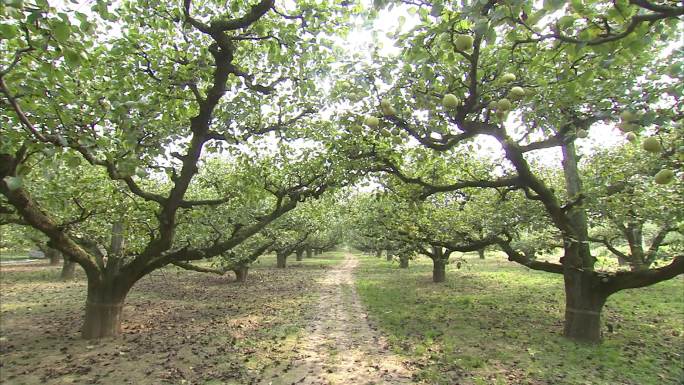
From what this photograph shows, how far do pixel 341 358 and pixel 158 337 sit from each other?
224 inches

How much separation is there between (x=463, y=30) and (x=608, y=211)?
6.72 meters

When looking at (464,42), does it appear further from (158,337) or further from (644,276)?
(158,337)

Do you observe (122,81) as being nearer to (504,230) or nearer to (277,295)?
(504,230)

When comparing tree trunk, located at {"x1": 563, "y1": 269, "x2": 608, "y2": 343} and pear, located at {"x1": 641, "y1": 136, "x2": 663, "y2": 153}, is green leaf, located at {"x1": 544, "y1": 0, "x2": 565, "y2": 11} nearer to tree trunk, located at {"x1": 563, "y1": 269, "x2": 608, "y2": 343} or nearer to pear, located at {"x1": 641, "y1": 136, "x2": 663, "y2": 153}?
pear, located at {"x1": 641, "y1": 136, "x2": 663, "y2": 153}

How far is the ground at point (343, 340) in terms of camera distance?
8547 millimetres

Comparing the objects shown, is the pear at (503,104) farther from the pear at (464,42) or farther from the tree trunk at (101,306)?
the tree trunk at (101,306)

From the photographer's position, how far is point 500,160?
13.9m

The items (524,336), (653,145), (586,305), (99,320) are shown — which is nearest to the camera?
(653,145)

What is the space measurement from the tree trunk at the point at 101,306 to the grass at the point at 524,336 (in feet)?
25.4

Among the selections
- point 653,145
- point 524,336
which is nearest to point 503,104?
point 653,145

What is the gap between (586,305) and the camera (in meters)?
10.7

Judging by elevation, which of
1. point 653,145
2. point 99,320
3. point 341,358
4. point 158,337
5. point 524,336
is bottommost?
point 158,337

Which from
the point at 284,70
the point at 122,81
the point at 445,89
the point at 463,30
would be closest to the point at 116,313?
the point at 122,81

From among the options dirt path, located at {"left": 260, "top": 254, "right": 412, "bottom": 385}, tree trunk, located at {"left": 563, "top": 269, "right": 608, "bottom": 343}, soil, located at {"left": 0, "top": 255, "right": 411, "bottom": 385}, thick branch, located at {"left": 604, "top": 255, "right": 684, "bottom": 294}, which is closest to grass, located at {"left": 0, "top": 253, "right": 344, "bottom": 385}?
soil, located at {"left": 0, "top": 255, "right": 411, "bottom": 385}
